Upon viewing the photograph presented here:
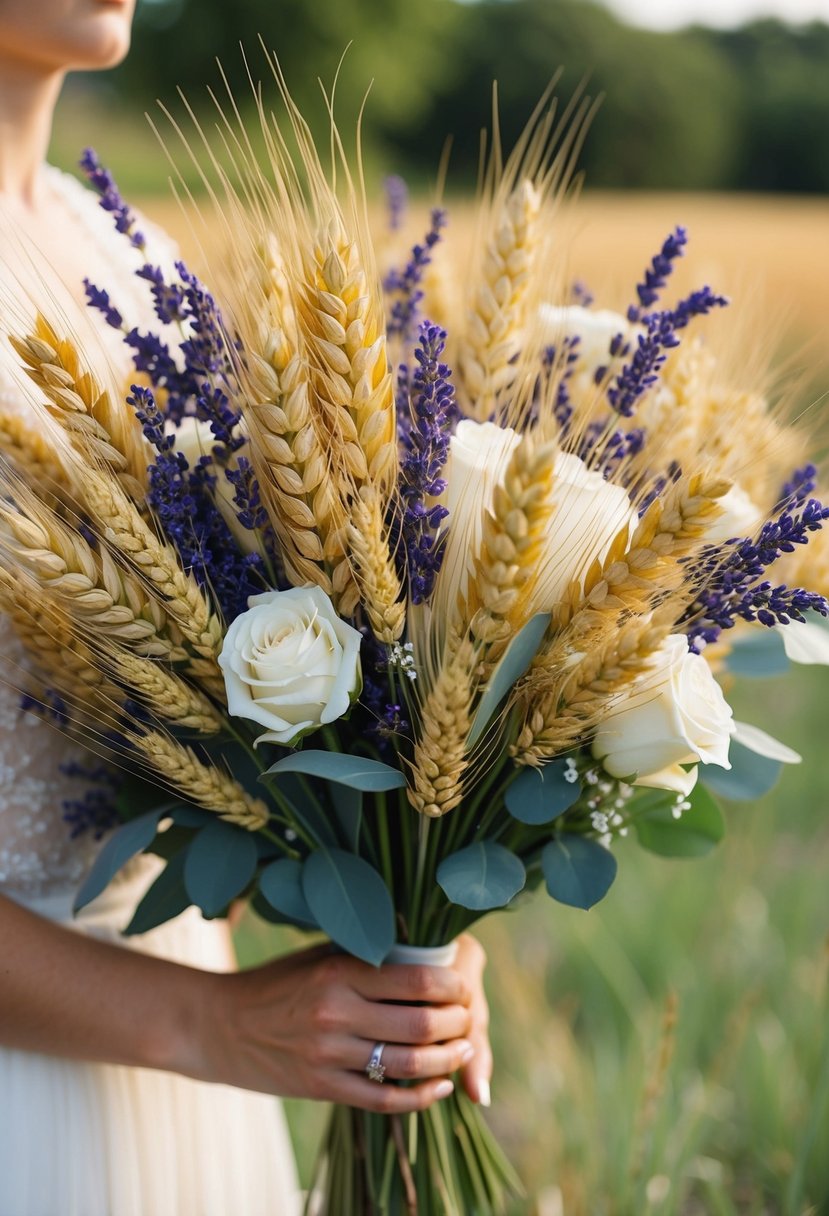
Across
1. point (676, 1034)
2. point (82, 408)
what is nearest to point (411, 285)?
point (82, 408)

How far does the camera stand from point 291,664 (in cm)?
64

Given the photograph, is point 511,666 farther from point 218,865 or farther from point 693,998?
point 693,998

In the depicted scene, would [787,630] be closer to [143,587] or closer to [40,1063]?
[143,587]

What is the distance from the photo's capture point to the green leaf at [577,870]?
75 centimetres

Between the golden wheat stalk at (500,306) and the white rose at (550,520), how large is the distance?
0.35 ft

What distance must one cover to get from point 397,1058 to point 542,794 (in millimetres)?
264

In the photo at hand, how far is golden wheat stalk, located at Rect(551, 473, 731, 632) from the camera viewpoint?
Answer: 1.84 feet

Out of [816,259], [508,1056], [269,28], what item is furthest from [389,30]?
[508,1056]

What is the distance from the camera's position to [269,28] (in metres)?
20.4

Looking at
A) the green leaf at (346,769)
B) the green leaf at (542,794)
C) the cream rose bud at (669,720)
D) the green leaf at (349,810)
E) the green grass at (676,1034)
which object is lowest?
the green grass at (676,1034)

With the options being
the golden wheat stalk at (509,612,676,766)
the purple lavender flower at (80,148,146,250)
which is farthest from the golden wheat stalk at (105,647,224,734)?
the purple lavender flower at (80,148,146,250)

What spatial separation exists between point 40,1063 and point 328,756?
20.5 inches

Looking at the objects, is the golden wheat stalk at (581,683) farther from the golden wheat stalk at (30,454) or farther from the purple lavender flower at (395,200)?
the purple lavender flower at (395,200)

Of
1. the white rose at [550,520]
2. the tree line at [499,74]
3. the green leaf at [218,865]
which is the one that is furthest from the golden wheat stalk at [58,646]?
the tree line at [499,74]
